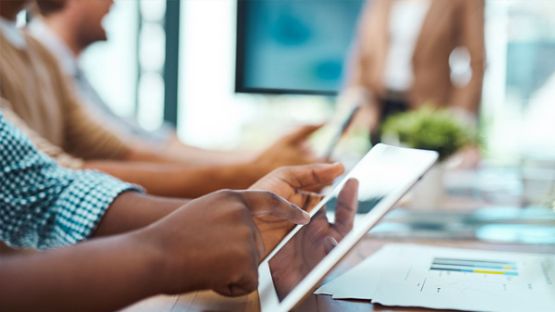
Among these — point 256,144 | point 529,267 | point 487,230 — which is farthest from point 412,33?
point 529,267

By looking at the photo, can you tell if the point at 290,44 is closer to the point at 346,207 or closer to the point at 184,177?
the point at 184,177

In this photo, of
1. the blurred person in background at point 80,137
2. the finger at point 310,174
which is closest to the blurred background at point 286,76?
the blurred person in background at point 80,137

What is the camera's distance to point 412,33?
2.79 metres

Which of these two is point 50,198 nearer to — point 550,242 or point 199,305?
point 199,305

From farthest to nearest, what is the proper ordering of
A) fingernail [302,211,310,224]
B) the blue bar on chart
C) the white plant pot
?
the white plant pot → the blue bar on chart → fingernail [302,211,310,224]

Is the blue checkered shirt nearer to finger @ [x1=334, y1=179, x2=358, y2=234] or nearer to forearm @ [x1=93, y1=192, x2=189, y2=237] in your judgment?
forearm @ [x1=93, y1=192, x2=189, y2=237]

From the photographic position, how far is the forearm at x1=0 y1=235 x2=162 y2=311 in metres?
0.50

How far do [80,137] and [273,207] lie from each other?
4.26 feet

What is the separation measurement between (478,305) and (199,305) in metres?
0.26

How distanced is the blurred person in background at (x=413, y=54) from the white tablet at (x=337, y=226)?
1994 millimetres

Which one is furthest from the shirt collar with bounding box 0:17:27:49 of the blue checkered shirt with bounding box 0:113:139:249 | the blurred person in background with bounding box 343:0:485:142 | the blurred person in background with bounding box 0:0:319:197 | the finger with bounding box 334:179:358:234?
the blurred person in background with bounding box 343:0:485:142

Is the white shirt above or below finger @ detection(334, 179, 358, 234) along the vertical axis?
above

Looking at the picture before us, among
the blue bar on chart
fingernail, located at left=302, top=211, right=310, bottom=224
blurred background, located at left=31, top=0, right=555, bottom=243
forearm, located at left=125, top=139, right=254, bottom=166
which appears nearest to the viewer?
fingernail, located at left=302, top=211, right=310, bottom=224

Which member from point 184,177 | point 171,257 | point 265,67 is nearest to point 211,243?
point 171,257
